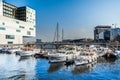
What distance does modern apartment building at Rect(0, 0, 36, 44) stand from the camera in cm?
11494

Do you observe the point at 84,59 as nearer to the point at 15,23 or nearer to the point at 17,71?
the point at 17,71

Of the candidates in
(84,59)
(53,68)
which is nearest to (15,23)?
(84,59)

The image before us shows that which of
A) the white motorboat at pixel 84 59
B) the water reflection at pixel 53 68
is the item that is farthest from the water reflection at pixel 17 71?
the white motorboat at pixel 84 59

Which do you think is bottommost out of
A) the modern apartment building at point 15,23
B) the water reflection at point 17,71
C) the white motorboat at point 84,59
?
the water reflection at point 17,71

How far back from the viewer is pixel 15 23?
125000mm

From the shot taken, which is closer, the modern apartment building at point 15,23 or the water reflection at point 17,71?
the water reflection at point 17,71

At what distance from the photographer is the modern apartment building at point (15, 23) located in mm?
114938

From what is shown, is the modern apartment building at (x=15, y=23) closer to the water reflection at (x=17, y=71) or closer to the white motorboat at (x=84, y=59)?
the water reflection at (x=17, y=71)

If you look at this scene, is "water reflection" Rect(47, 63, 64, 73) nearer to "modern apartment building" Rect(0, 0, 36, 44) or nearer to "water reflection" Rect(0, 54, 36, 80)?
"water reflection" Rect(0, 54, 36, 80)

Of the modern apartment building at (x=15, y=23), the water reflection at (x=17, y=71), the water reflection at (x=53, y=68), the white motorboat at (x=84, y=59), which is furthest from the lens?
the modern apartment building at (x=15, y=23)

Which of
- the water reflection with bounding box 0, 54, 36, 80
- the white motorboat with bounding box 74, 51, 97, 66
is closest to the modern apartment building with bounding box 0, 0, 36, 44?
the water reflection with bounding box 0, 54, 36, 80

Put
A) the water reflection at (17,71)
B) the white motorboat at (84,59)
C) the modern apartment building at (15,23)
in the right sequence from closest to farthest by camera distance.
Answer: the water reflection at (17,71)
the white motorboat at (84,59)
the modern apartment building at (15,23)

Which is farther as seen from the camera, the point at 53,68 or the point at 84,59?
the point at 84,59

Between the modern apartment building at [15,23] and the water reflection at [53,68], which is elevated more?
the modern apartment building at [15,23]
